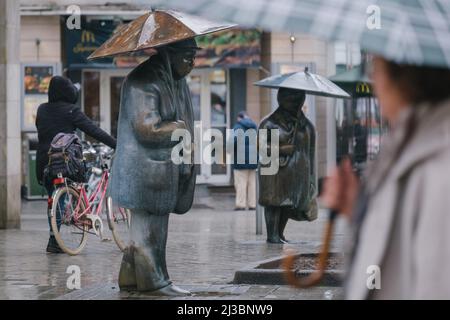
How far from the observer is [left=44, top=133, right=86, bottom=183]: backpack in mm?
11953

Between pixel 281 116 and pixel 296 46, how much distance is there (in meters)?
12.2

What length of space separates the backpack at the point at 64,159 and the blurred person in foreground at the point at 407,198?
8.94m

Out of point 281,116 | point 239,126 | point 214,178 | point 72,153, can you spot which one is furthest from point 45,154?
point 214,178

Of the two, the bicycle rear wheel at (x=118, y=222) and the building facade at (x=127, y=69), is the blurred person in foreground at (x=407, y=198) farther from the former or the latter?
the building facade at (x=127, y=69)

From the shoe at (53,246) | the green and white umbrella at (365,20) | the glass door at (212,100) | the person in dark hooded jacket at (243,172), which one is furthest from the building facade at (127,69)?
the green and white umbrella at (365,20)

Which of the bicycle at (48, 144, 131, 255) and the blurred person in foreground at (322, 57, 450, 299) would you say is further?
the bicycle at (48, 144, 131, 255)

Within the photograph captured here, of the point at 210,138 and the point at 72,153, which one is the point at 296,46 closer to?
the point at 210,138

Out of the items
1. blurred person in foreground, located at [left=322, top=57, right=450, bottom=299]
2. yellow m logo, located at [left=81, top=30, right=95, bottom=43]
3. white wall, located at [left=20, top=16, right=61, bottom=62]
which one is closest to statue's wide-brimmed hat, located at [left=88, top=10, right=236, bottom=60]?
blurred person in foreground, located at [left=322, top=57, right=450, bottom=299]

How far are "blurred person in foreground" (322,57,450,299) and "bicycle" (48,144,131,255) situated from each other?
29.1 feet

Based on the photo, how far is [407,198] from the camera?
2.92 m

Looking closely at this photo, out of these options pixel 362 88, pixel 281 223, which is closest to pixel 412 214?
pixel 281 223

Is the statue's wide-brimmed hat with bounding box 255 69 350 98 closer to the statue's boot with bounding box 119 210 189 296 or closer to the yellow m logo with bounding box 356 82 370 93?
the statue's boot with bounding box 119 210 189 296

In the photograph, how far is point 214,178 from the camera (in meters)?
25.6

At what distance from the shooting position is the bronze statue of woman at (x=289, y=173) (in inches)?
513
